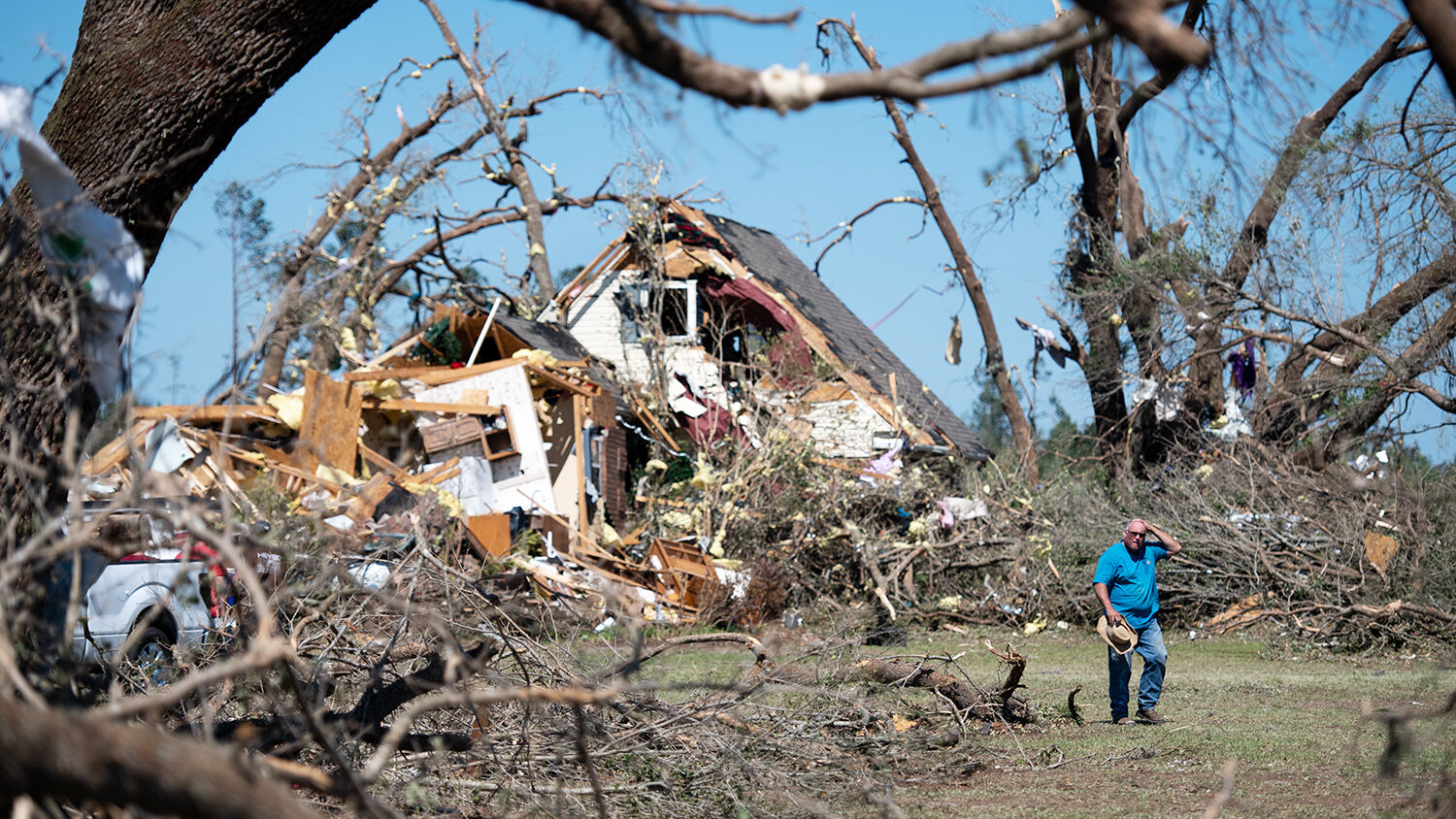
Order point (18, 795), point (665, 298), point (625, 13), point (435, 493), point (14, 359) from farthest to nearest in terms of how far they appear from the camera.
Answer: point (665, 298), point (435, 493), point (14, 359), point (625, 13), point (18, 795)

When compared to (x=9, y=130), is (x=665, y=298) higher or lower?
higher

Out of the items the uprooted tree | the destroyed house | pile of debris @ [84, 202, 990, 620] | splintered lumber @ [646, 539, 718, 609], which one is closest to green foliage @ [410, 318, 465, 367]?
pile of debris @ [84, 202, 990, 620]

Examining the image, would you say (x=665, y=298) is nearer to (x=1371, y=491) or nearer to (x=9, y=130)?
(x=1371, y=491)

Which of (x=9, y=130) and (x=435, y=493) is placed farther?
(x=435, y=493)

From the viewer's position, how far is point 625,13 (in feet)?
9.12

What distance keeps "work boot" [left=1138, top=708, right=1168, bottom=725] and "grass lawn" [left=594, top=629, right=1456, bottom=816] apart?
0.59ft

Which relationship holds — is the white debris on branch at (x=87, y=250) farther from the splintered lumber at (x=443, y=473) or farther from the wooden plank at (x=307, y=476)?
the splintered lumber at (x=443, y=473)

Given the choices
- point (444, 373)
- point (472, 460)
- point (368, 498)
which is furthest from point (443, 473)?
point (444, 373)

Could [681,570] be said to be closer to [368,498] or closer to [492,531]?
[492,531]

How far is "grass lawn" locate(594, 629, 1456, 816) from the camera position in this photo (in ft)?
18.3

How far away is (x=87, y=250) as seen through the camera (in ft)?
11.5

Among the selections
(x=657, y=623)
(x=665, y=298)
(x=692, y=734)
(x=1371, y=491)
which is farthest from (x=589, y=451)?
(x=692, y=734)

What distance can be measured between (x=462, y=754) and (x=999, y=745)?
3.48 metres

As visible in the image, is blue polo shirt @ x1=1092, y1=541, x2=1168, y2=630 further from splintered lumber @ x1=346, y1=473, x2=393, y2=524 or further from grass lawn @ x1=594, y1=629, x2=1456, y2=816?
splintered lumber @ x1=346, y1=473, x2=393, y2=524
